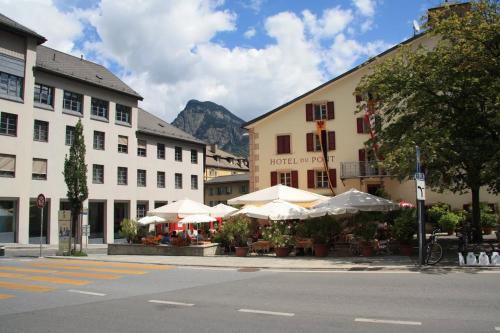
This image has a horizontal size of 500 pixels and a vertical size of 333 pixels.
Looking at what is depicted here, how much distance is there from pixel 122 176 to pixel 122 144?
298cm

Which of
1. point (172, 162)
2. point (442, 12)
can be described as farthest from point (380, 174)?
point (172, 162)

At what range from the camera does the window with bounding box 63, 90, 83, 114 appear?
3990 cm

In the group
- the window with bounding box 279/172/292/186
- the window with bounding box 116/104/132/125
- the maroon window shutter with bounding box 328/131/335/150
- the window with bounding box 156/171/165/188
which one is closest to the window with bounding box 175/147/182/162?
the window with bounding box 156/171/165/188

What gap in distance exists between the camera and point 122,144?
4478cm

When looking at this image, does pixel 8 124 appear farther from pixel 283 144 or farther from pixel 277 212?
pixel 277 212

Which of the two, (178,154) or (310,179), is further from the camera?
(178,154)

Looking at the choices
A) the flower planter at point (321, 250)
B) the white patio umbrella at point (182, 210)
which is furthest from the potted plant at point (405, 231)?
the white patio umbrella at point (182, 210)

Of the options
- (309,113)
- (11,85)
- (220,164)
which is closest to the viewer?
(11,85)

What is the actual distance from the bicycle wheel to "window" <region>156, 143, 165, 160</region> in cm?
3783

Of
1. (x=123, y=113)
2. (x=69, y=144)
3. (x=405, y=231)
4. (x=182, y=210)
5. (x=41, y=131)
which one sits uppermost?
(x=123, y=113)

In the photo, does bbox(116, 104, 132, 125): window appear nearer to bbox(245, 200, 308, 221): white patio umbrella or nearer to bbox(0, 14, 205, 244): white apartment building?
bbox(0, 14, 205, 244): white apartment building

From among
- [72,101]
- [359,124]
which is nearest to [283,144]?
[359,124]

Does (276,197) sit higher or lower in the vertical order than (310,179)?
lower

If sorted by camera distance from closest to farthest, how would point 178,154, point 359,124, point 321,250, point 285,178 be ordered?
point 321,250
point 359,124
point 285,178
point 178,154
